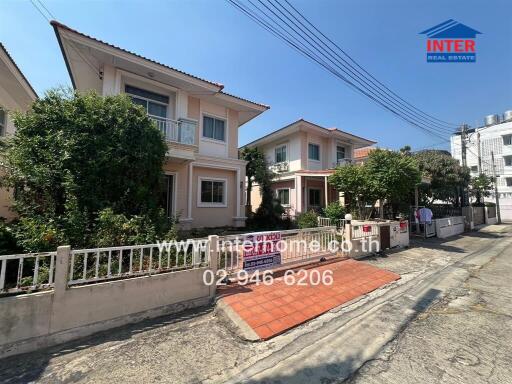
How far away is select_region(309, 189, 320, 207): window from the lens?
16359 mm

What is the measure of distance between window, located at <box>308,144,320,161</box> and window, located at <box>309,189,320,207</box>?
7.50ft

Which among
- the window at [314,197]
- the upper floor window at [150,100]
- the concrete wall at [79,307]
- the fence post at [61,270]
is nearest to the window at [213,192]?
the upper floor window at [150,100]

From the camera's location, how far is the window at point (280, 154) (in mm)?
17141

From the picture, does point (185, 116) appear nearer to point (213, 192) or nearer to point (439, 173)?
point (213, 192)

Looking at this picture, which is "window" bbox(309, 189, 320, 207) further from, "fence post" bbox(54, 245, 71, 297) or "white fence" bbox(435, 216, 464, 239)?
"fence post" bbox(54, 245, 71, 297)

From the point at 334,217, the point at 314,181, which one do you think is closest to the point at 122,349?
the point at 334,217

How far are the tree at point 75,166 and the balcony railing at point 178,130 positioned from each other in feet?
10.7

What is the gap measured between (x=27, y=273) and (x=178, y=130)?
6.74 metres

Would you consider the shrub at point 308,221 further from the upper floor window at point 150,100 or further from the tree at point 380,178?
the upper floor window at point 150,100

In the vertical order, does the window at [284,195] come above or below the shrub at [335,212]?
above

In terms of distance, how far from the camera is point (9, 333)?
9.59 feet

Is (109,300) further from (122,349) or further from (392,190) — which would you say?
(392,190)

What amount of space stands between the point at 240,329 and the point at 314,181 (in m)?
13.7

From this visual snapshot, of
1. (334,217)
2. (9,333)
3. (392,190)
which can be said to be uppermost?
(392,190)
